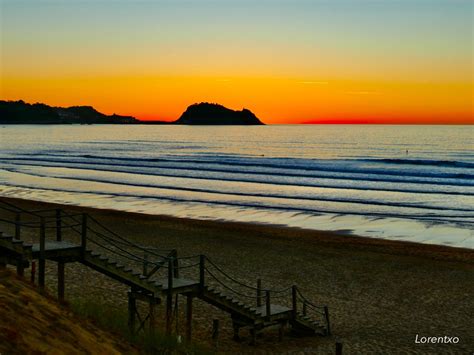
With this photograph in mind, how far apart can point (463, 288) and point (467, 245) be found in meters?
8.84

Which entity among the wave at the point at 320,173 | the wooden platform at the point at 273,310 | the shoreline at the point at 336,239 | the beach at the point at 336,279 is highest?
the wave at the point at 320,173

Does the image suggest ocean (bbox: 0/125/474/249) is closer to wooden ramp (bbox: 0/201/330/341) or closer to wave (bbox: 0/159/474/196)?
wave (bbox: 0/159/474/196)

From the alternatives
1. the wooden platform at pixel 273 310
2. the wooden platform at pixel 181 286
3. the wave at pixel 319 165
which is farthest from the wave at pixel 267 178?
the wooden platform at pixel 181 286

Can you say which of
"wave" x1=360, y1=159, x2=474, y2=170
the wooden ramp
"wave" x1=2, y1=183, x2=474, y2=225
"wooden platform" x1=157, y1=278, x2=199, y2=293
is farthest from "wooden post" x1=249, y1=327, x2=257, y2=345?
"wave" x1=360, y1=159, x2=474, y2=170

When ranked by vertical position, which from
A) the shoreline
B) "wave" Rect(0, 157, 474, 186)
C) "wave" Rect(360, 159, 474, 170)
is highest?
"wave" Rect(360, 159, 474, 170)

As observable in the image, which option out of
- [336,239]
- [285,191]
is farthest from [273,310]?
[285,191]

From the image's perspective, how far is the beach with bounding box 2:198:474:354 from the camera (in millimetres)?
19172

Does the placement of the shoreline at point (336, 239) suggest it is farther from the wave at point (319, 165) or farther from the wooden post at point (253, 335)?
the wave at point (319, 165)

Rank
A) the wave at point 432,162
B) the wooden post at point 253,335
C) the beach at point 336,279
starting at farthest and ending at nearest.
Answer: the wave at point 432,162 → the beach at point 336,279 → the wooden post at point 253,335

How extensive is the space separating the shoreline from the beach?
0.06m

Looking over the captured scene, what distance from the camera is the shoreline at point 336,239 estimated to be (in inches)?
1225

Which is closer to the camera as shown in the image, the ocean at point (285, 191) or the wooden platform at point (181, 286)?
the wooden platform at point (181, 286)

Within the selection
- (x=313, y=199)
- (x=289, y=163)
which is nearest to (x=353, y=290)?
(x=313, y=199)

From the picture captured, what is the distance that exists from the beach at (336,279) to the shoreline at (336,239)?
58 millimetres
